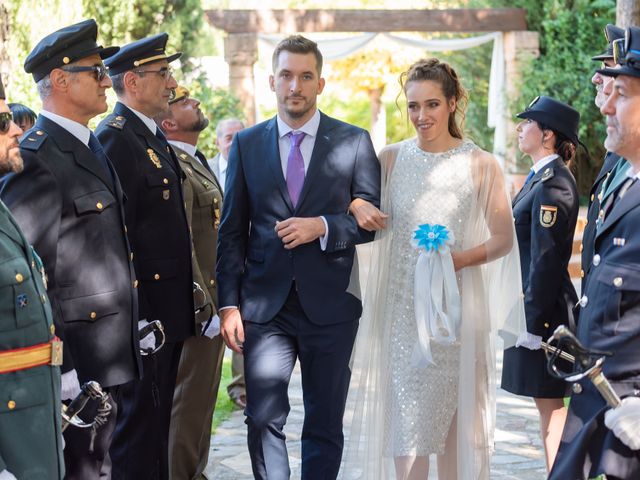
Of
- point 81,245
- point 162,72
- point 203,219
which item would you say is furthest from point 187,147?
point 81,245

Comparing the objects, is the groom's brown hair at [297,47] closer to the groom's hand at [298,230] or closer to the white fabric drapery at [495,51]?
the groom's hand at [298,230]

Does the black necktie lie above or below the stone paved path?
above

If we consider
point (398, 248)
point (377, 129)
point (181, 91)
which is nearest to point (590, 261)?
point (398, 248)

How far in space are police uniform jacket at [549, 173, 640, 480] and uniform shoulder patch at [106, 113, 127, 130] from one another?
7.65ft

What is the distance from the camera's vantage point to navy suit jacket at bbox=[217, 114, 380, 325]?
459 centimetres

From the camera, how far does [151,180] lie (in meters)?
4.79

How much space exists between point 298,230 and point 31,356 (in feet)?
5.21

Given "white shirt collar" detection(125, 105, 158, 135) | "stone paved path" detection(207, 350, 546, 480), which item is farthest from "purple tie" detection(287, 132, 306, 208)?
"stone paved path" detection(207, 350, 546, 480)

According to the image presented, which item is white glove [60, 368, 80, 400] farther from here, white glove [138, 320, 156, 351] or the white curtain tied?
the white curtain tied

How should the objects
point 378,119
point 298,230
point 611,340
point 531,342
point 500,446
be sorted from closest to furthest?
point 611,340
point 298,230
point 531,342
point 500,446
point 378,119

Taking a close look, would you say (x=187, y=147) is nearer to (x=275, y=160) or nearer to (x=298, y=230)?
(x=275, y=160)

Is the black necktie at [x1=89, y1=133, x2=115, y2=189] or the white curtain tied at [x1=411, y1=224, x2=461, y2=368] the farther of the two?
the white curtain tied at [x1=411, y1=224, x2=461, y2=368]

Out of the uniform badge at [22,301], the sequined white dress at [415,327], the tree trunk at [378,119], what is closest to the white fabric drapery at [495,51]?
the tree trunk at [378,119]

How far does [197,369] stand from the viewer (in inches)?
221
